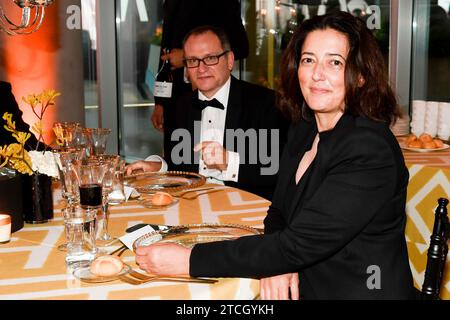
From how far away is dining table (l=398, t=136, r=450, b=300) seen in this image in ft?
10.1

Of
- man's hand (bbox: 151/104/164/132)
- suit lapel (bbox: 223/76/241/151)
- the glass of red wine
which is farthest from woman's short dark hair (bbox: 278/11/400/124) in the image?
man's hand (bbox: 151/104/164/132)

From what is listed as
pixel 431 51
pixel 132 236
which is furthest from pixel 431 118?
pixel 132 236

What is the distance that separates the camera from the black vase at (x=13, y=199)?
6.22ft

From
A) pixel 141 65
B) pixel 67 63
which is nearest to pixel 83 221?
pixel 67 63

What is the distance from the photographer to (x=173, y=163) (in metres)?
3.26

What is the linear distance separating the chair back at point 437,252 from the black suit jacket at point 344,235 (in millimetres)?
132

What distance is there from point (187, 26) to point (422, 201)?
8.14 feet

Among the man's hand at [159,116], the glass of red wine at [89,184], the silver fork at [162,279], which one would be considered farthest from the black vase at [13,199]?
the man's hand at [159,116]

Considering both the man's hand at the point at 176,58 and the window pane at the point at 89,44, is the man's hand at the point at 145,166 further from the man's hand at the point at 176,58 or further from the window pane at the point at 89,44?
the window pane at the point at 89,44

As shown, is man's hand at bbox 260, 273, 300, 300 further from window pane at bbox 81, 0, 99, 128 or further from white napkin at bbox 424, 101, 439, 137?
window pane at bbox 81, 0, 99, 128

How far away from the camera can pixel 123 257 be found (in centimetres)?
168

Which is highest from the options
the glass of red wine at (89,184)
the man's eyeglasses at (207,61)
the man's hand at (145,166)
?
the man's eyeglasses at (207,61)

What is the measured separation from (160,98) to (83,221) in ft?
10.1

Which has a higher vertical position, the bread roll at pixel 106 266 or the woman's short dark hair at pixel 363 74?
the woman's short dark hair at pixel 363 74
